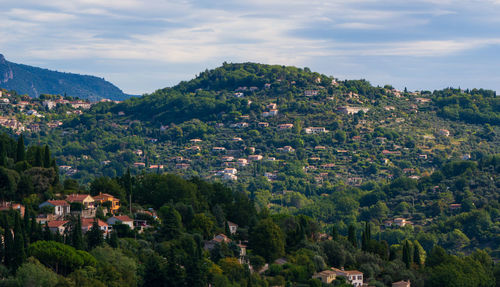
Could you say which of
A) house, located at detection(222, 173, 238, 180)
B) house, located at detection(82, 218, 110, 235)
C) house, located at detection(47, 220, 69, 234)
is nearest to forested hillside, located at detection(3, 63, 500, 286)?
house, located at detection(82, 218, 110, 235)

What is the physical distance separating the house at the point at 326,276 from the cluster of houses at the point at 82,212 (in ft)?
46.4

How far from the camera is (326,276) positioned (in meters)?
67.2

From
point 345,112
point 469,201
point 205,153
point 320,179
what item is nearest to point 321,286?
point 469,201

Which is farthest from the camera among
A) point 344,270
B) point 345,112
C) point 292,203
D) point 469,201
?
point 345,112

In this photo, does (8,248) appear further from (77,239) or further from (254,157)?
(254,157)

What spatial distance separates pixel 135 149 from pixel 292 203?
5492cm

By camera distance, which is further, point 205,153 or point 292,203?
point 205,153

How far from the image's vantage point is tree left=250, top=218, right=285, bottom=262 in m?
69.9

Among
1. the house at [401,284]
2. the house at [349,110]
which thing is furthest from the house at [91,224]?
the house at [349,110]

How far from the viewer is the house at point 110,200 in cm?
7150

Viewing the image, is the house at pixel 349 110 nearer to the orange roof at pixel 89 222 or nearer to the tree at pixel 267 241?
the tree at pixel 267 241

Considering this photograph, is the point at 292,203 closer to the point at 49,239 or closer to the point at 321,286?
the point at 321,286

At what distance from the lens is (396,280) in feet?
235

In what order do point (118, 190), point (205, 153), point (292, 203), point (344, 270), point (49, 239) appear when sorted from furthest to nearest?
1. point (205, 153)
2. point (292, 203)
3. point (118, 190)
4. point (344, 270)
5. point (49, 239)
